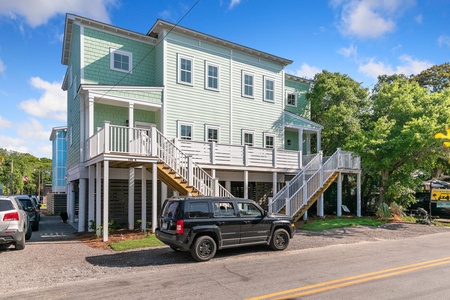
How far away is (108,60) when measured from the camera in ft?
54.6

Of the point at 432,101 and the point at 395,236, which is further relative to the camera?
the point at 432,101

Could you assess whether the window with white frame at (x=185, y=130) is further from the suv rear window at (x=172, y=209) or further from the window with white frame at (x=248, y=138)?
the suv rear window at (x=172, y=209)

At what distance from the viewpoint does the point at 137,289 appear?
6.22 meters

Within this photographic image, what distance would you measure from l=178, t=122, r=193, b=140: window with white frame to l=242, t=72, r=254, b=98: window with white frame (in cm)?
435

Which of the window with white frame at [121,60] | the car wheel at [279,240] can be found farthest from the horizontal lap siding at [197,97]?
the car wheel at [279,240]

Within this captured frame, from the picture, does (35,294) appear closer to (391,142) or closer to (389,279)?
(389,279)

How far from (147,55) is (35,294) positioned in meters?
14.1

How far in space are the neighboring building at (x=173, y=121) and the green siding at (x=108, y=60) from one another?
50mm

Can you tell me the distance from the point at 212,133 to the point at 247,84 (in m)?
4.03

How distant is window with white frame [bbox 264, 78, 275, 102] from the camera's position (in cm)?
2089

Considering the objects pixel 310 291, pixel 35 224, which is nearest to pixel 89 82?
pixel 35 224

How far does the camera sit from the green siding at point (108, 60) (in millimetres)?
16031

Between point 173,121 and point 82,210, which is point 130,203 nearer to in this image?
point 82,210

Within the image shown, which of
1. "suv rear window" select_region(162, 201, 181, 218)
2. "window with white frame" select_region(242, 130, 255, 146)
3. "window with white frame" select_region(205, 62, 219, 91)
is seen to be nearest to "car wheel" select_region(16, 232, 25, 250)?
"suv rear window" select_region(162, 201, 181, 218)
